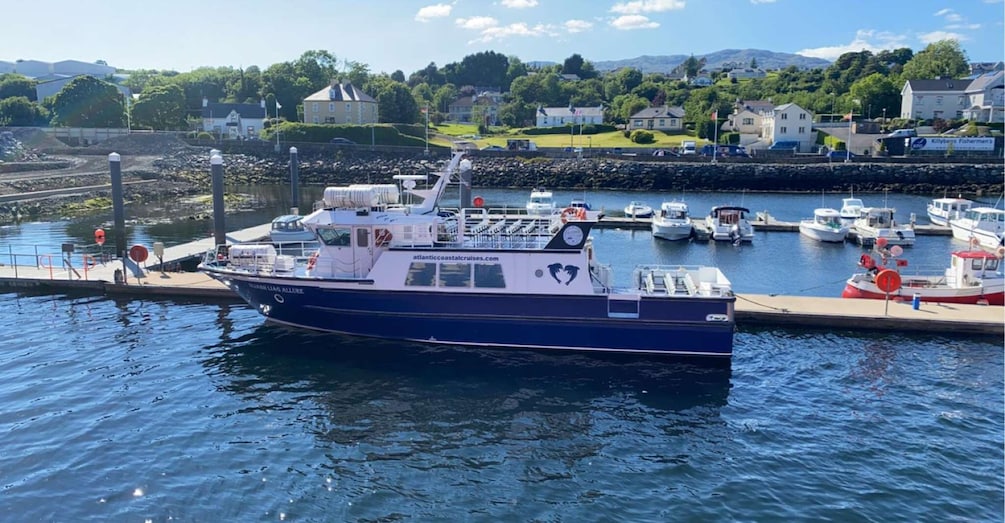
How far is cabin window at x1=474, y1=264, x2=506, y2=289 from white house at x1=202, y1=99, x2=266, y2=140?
8948cm

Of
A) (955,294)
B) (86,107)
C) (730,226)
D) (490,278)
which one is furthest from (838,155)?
(86,107)

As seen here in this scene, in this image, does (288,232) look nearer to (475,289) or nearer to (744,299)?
(475,289)

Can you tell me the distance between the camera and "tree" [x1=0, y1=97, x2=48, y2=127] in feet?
324

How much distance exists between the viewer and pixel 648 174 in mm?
73750

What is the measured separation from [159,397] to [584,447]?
1032cm

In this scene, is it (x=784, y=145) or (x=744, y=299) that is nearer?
(x=744, y=299)

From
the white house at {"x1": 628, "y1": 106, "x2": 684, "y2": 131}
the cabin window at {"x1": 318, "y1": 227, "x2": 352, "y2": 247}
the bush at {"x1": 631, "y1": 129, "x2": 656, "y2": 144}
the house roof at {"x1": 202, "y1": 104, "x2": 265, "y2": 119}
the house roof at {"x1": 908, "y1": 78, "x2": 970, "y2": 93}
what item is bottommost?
the cabin window at {"x1": 318, "y1": 227, "x2": 352, "y2": 247}

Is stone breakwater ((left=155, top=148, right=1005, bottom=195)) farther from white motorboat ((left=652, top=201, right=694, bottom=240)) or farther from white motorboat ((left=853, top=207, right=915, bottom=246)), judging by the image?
white motorboat ((left=853, top=207, right=915, bottom=246))

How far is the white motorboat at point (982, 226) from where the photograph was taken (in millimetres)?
40406

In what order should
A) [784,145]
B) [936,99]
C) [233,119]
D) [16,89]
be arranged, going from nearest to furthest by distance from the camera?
[784,145], [233,119], [936,99], [16,89]

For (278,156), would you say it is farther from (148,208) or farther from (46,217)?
(46,217)

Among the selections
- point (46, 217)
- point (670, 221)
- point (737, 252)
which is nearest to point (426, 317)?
point (737, 252)

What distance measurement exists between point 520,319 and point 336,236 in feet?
19.5

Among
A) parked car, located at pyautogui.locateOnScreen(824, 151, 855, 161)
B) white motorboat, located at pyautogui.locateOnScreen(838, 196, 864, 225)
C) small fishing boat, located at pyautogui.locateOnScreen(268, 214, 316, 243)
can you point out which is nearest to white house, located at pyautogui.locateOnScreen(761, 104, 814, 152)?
parked car, located at pyautogui.locateOnScreen(824, 151, 855, 161)
